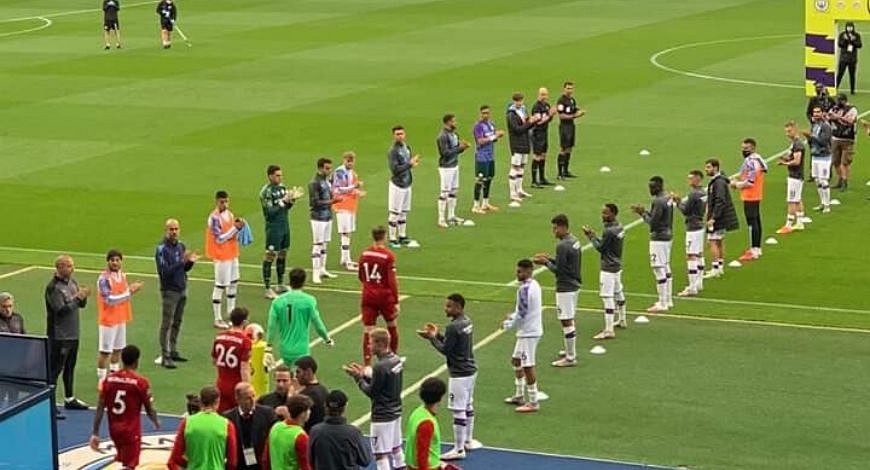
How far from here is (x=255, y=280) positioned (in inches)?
1211

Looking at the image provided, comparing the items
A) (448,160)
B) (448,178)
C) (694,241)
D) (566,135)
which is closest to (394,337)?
(694,241)

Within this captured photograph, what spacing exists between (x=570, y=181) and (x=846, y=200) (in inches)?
240

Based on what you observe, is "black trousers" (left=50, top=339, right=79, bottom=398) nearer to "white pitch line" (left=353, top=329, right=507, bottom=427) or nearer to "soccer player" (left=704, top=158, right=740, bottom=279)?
"white pitch line" (left=353, top=329, right=507, bottom=427)

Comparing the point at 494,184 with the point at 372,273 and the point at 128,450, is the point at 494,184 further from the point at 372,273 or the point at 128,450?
the point at 128,450

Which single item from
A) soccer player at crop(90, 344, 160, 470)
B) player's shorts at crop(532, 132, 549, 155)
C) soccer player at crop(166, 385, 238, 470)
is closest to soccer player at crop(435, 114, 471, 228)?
player's shorts at crop(532, 132, 549, 155)

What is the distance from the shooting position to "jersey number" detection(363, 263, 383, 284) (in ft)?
82.7

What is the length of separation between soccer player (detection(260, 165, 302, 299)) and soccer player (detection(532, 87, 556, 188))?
31.0 ft

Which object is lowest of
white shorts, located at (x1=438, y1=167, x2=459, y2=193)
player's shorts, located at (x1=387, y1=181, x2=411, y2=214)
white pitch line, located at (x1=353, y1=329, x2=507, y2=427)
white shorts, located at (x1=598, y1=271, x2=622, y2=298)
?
white pitch line, located at (x1=353, y1=329, x2=507, y2=427)

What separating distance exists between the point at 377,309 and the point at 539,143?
13.1m

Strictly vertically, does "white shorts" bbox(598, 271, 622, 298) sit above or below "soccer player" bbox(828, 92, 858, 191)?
below

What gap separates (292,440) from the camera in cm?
1733

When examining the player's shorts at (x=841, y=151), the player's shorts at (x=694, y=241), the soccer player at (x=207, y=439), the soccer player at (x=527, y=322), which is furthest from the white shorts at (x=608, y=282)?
the player's shorts at (x=841, y=151)

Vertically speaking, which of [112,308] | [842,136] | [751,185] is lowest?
[112,308]

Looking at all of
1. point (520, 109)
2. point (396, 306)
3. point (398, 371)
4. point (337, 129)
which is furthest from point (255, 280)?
point (337, 129)
